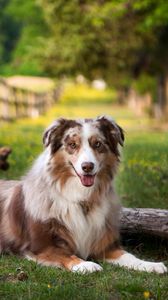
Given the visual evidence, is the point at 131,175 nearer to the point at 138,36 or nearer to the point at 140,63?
the point at 138,36

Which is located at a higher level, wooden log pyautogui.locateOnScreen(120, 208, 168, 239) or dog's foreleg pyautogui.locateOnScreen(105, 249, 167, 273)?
wooden log pyautogui.locateOnScreen(120, 208, 168, 239)

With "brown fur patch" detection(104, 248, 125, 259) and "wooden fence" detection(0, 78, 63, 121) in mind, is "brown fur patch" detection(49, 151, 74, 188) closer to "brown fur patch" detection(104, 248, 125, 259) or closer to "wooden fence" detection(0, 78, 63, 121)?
"brown fur patch" detection(104, 248, 125, 259)

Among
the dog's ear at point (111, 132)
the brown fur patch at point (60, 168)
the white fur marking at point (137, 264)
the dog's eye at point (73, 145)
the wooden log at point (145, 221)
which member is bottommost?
the white fur marking at point (137, 264)

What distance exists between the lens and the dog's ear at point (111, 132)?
6824 mm

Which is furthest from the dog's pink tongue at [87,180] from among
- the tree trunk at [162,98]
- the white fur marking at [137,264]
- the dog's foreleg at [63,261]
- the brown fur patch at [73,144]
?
the tree trunk at [162,98]

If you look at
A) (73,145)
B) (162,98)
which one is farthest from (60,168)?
(162,98)

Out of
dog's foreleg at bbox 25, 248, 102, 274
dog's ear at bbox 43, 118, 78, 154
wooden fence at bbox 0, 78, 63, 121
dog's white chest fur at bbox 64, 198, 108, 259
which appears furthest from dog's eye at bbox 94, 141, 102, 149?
wooden fence at bbox 0, 78, 63, 121

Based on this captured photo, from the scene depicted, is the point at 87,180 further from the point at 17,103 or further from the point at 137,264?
the point at 17,103

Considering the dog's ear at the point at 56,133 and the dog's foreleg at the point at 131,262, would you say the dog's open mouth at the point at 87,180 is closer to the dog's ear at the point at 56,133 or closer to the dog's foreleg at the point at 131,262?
the dog's ear at the point at 56,133

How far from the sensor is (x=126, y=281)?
5.92 meters

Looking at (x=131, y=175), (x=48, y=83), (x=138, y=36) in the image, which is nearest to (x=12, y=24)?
(x=48, y=83)

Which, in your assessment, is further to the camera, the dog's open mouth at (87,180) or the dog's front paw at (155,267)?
the dog's open mouth at (87,180)

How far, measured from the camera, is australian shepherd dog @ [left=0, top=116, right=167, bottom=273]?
21.7 ft

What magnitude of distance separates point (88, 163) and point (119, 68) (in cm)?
2857
